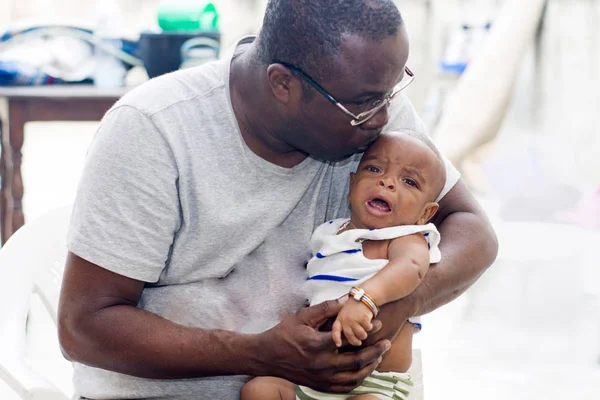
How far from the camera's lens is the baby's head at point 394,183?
5.48 ft

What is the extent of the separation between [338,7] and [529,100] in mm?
4719

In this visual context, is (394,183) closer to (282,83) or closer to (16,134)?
(282,83)

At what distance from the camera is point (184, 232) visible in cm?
155

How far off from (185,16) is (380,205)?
216 centimetres

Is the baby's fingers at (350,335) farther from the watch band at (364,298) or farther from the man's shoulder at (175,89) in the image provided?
the man's shoulder at (175,89)

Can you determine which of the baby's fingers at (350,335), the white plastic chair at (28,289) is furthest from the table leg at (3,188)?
the baby's fingers at (350,335)

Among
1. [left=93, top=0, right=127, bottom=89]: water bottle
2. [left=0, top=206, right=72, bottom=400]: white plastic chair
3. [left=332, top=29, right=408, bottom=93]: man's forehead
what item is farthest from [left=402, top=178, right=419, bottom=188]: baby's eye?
[left=93, top=0, right=127, bottom=89]: water bottle

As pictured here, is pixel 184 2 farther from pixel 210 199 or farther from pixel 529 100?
pixel 529 100

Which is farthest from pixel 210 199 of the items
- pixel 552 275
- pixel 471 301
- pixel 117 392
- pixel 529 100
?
pixel 529 100

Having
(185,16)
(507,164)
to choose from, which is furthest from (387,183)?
(507,164)

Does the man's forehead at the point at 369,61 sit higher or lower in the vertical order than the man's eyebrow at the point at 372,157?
higher

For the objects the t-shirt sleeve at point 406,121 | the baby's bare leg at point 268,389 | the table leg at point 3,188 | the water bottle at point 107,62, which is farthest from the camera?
the table leg at point 3,188

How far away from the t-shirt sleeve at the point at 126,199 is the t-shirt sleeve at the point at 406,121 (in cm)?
52

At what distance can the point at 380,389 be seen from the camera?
5.24 ft
